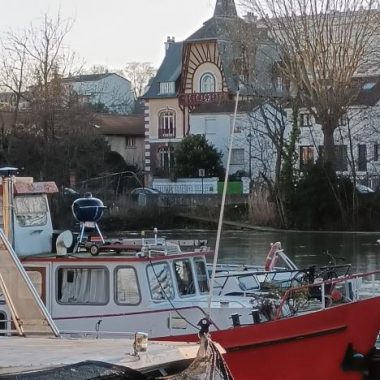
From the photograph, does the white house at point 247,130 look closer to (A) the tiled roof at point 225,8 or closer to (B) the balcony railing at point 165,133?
(B) the balcony railing at point 165,133

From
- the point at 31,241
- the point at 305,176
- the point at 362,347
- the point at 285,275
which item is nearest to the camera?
the point at 362,347

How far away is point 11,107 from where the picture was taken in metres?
61.0

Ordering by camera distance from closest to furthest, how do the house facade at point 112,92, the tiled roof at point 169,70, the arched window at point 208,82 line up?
the arched window at point 208,82, the tiled roof at point 169,70, the house facade at point 112,92

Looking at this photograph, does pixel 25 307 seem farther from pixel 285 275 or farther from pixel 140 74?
pixel 140 74

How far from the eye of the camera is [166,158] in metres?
69.8

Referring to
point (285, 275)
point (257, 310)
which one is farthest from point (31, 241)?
point (285, 275)

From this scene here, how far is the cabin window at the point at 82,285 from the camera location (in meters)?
15.7

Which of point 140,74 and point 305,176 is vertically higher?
point 140,74

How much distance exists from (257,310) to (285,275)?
4.44 m

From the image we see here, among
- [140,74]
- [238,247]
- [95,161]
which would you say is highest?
[140,74]

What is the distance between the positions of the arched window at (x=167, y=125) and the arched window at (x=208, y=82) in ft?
10.8

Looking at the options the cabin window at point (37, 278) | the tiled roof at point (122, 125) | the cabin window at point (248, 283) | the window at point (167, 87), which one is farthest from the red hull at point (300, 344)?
the tiled roof at point (122, 125)

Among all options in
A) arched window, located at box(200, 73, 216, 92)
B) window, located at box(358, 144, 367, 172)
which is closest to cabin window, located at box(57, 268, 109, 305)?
window, located at box(358, 144, 367, 172)

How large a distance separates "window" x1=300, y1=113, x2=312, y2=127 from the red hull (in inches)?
1538
